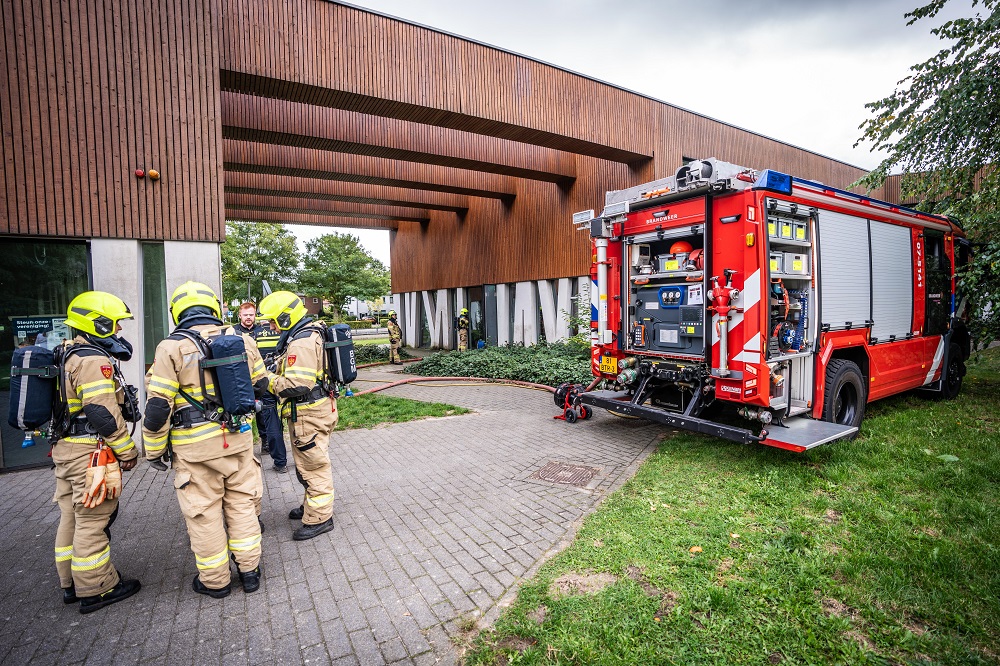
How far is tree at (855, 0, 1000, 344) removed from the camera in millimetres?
6660

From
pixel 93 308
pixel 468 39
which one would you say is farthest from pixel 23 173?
pixel 468 39

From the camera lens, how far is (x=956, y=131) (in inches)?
278

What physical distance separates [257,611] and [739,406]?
195 inches

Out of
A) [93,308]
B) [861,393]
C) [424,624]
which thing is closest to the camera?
[424,624]

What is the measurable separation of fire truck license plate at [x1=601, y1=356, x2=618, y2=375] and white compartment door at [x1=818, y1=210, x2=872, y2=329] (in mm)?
2469

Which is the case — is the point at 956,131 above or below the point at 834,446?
above

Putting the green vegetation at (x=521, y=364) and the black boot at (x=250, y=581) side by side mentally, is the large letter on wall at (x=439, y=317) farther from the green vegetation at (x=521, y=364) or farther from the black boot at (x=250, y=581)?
the black boot at (x=250, y=581)

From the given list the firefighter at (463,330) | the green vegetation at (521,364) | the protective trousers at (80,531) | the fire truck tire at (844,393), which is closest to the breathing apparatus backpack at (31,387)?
the protective trousers at (80,531)

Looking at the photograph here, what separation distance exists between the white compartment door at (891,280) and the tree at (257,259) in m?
24.8

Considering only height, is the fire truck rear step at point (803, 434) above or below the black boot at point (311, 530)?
above

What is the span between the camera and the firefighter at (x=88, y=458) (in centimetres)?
302

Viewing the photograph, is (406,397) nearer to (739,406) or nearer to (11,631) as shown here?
(739,406)

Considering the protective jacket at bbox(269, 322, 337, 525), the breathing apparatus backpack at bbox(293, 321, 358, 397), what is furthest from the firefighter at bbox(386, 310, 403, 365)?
the protective jacket at bbox(269, 322, 337, 525)

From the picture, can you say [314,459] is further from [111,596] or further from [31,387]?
[31,387]
